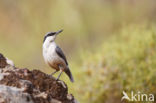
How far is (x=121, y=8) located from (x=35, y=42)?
2732 millimetres

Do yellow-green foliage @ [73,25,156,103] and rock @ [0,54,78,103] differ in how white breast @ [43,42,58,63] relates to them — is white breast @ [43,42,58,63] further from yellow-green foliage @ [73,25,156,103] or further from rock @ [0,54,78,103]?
yellow-green foliage @ [73,25,156,103]

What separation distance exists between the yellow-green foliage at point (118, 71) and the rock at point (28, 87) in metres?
3.37

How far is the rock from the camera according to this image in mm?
4066

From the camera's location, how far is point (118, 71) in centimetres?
861

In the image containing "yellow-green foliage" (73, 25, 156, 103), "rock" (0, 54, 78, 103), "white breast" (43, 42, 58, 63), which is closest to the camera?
"rock" (0, 54, 78, 103)

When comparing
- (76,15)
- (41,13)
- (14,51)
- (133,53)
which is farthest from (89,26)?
(133,53)

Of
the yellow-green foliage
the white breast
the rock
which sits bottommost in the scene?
the rock

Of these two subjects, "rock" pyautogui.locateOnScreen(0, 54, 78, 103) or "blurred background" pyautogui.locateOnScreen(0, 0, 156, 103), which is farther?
"blurred background" pyautogui.locateOnScreen(0, 0, 156, 103)

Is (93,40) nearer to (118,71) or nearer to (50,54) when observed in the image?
(118,71)

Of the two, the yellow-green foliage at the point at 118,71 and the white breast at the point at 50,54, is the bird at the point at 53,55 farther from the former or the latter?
the yellow-green foliage at the point at 118,71

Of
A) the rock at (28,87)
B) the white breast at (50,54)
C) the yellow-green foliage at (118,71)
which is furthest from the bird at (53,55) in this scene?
the yellow-green foliage at (118,71)

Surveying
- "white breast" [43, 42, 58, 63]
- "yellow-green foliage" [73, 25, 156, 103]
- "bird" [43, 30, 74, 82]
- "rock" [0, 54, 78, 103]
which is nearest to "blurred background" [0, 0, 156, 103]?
"yellow-green foliage" [73, 25, 156, 103]

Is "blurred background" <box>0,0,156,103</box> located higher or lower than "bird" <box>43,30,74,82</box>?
higher

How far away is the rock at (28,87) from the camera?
407cm
